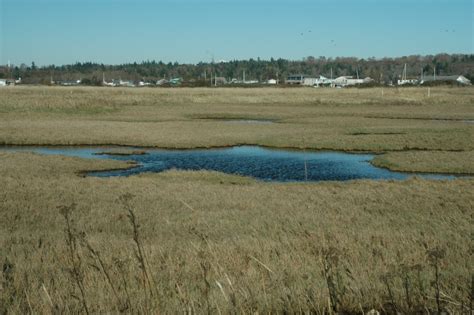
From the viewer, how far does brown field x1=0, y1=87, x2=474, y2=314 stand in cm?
638

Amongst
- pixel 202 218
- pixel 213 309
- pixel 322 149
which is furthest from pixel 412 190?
pixel 322 149

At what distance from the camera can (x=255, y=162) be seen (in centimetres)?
3284

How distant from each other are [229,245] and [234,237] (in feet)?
4.83

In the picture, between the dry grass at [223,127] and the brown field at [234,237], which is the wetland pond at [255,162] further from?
the dry grass at [223,127]

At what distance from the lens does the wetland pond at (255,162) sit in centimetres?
2830

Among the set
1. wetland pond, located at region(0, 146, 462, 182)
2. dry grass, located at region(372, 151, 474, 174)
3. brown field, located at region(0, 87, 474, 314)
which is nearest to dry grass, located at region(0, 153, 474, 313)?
brown field, located at region(0, 87, 474, 314)

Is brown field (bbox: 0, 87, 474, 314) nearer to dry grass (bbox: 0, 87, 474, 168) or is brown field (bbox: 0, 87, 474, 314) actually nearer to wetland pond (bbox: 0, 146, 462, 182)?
dry grass (bbox: 0, 87, 474, 168)

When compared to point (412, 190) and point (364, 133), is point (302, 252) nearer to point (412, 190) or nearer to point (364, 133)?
point (412, 190)

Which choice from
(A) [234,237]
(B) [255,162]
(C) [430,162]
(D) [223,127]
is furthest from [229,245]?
(D) [223,127]

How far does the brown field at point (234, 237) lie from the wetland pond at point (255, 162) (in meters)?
1.80

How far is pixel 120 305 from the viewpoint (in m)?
5.86

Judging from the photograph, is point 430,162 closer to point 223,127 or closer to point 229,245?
point 229,245

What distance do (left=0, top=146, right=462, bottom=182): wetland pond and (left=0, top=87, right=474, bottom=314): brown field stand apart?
1801 mm

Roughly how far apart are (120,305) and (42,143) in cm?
3738
